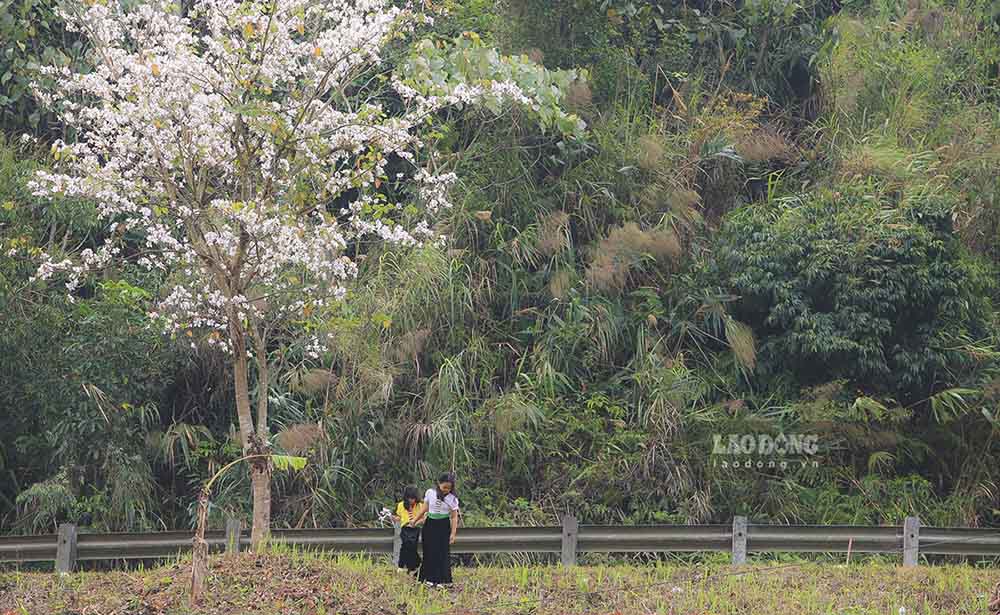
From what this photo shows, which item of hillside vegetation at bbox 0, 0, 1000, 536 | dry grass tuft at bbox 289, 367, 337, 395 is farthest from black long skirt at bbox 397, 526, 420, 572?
dry grass tuft at bbox 289, 367, 337, 395

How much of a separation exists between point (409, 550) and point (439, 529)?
0.54 m

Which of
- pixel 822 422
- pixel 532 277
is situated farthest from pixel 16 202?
pixel 822 422

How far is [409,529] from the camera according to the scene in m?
12.5

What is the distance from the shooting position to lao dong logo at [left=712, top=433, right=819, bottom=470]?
16.2 m

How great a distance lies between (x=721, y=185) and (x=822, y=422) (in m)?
5.25

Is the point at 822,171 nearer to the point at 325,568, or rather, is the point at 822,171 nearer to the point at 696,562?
the point at 696,562

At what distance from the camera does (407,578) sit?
12.6 meters

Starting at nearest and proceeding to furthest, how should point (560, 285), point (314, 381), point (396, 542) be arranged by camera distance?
point (396, 542), point (314, 381), point (560, 285)

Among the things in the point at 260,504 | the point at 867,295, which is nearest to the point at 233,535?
the point at 260,504

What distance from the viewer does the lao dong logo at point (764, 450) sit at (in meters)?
16.2

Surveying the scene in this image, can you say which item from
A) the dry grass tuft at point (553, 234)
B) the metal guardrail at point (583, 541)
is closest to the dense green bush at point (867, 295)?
the dry grass tuft at point (553, 234)

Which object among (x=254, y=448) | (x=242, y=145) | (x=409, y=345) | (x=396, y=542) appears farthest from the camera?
(x=409, y=345)

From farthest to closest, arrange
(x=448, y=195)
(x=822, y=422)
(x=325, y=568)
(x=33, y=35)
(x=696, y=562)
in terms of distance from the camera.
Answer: (x=33, y=35), (x=448, y=195), (x=822, y=422), (x=696, y=562), (x=325, y=568)

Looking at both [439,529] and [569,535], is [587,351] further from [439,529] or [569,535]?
[439,529]
